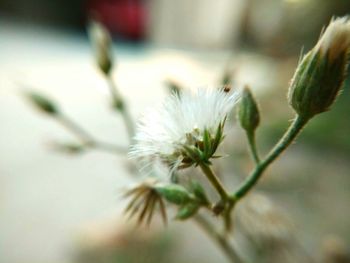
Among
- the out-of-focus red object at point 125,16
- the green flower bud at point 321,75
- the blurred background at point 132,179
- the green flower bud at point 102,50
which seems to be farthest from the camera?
the out-of-focus red object at point 125,16

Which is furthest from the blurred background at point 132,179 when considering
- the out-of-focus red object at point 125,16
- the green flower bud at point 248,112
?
the out-of-focus red object at point 125,16

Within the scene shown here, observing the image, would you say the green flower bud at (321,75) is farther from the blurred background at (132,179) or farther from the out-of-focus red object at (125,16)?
the out-of-focus red object at (125,16)

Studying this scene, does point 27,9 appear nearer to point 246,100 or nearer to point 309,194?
point 309,194

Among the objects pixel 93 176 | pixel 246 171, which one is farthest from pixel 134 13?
pixel 246 171

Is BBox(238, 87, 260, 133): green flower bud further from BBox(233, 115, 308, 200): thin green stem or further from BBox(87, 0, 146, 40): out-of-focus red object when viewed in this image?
BBox(87, 0, 146, 40): out-of-focus red object

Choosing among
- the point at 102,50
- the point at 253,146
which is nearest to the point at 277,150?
the point at 253,146

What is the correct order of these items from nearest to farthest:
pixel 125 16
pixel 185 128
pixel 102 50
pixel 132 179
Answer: pixel 185 128 → pixel 102 50 → pixel 132 179 → pixel 125 16

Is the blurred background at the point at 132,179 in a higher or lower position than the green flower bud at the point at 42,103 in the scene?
lower

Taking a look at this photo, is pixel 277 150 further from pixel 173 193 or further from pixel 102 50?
pixel 102 50
